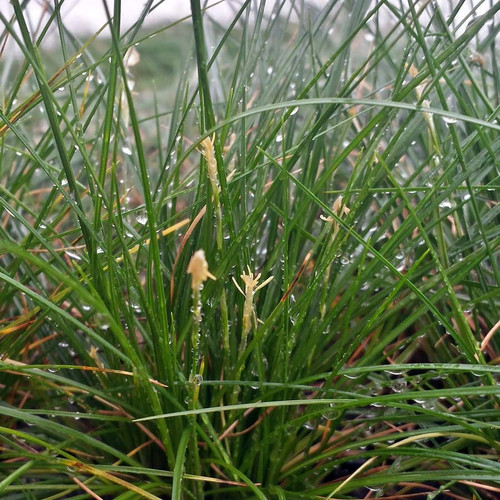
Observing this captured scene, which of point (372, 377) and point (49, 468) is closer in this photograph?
point (49, 468)

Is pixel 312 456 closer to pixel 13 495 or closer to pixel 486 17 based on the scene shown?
pixel 13 495

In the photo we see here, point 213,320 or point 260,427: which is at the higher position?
point 213,320

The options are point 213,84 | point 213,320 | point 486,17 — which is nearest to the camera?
point 486,17

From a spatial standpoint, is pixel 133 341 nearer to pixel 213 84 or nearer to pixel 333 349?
pixel 333 349

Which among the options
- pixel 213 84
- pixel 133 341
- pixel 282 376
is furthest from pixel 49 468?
pixel 213 84

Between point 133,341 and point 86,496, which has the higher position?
point 133,341

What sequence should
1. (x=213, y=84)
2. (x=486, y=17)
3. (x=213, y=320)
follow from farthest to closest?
(x=213, y=84) < (x=213, y=320) < (x=486, y=17)

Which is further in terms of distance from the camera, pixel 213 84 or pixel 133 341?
pixel 213 84

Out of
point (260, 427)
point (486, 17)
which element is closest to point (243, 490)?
point (260, 427)

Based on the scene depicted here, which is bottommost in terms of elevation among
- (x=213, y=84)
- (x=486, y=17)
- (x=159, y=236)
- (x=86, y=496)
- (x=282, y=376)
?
(x=86, y=496)
